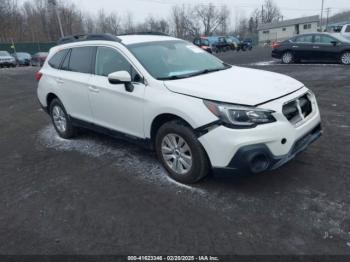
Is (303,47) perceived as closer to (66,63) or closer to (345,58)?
(345,58)

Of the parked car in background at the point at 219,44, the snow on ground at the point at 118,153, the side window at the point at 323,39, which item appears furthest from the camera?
the parked car in background at the point at 219,44

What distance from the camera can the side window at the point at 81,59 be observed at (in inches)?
Result: 196

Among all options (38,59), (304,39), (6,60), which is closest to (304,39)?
(304,39)

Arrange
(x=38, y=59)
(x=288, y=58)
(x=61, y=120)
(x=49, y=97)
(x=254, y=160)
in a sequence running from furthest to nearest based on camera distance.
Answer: (x=38, y=59), (x=288, y=58), (x=49, y=97), (x=61, y=120), (x=254, y=160)

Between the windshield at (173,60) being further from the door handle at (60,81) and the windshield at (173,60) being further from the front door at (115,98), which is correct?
the door handle at (60,81)

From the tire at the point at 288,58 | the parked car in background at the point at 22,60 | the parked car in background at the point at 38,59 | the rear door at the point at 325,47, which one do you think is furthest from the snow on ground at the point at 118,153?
the parked car in background at the point at 22,60

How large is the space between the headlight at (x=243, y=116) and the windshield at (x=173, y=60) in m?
0.96

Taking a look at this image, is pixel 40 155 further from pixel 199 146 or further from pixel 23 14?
pixel 23 14

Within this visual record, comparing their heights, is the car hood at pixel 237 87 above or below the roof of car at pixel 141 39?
below

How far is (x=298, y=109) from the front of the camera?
12.1 feet

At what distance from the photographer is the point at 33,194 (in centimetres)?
408

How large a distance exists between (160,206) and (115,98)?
1661 millimetres

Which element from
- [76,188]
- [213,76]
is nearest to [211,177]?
[213,76]

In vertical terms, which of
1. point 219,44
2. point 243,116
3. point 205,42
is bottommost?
point 219,44
